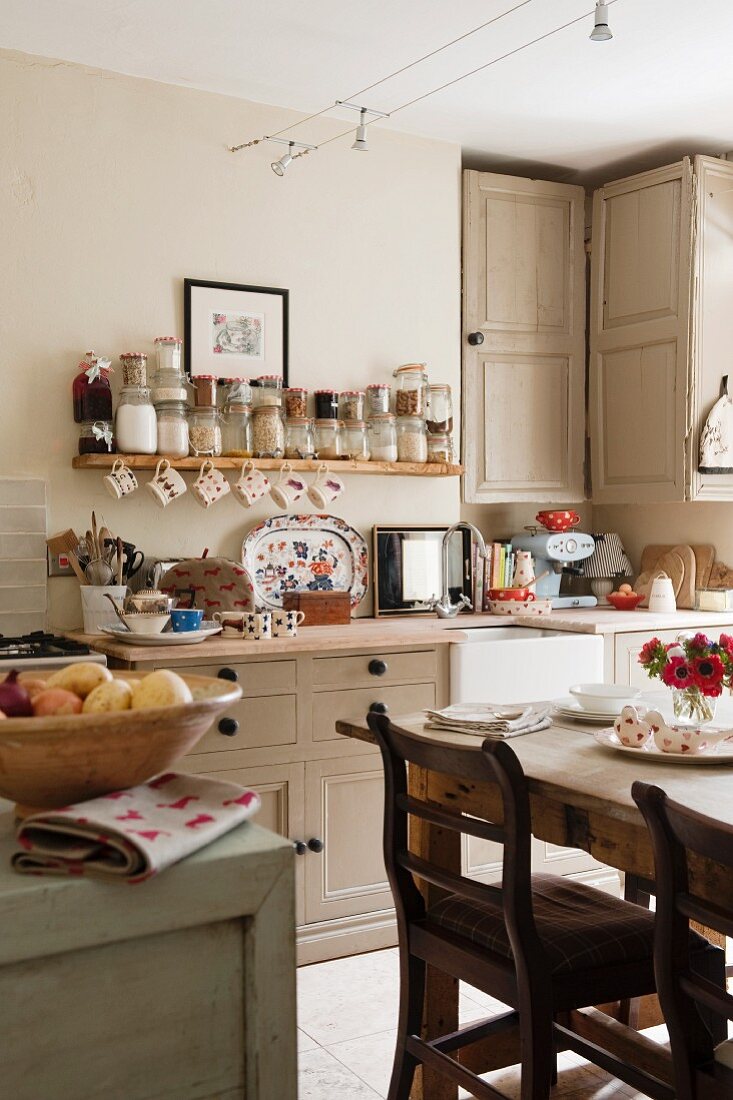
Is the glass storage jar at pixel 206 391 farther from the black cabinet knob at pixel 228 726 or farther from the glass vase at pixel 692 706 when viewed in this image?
the glass vase at pixel 692 706

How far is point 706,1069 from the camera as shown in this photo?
1.51m

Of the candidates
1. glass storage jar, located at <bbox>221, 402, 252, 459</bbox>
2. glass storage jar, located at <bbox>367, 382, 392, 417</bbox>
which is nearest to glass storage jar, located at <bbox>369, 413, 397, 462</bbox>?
glass storage jar, located at <bbox>367, 382, 392, 417</bbox>

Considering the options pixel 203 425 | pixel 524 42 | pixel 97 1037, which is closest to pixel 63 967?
pixel 97 1037

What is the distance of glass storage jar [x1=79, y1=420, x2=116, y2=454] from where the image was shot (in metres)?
3.26

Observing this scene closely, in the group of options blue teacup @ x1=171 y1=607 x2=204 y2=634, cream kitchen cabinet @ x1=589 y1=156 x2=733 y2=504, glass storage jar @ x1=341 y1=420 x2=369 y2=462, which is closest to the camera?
blue teacup @ x1=171 y1=607 x2=204 y2=634

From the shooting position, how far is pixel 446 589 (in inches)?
158

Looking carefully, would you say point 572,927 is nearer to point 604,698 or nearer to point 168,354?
point 604,698

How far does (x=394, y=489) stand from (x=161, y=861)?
3.10 m

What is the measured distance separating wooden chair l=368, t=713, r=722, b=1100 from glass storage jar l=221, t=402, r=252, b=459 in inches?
67.5

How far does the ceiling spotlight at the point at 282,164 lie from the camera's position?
349cm

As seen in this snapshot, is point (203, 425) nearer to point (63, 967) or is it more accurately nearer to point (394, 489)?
point (394, 489)

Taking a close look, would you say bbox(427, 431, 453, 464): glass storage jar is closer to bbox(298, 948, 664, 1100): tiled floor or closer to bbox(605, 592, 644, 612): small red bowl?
bbox(605, 592, 644, 612): small red bowl

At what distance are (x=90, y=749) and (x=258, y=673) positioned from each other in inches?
81.5

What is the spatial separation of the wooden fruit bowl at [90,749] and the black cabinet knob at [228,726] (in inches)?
75.3
